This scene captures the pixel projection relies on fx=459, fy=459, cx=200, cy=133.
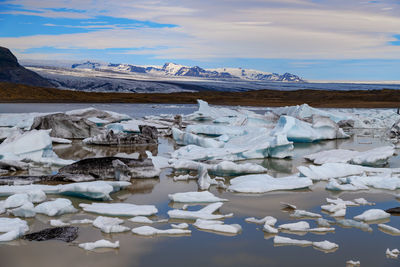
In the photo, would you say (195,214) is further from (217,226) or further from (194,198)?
(194,198)

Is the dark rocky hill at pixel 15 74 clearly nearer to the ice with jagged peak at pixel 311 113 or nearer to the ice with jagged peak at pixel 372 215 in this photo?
the ice with jagged peak at pixel 311 113

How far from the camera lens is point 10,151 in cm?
616

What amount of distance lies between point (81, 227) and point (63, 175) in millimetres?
1703

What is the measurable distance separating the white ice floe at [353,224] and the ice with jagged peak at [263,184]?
111cm

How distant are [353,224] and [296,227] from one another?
47 centimetres

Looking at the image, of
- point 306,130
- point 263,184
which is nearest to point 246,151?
point 263,184

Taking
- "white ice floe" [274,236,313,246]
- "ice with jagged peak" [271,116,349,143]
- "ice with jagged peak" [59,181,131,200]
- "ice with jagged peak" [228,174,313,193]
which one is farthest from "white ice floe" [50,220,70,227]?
"ice with jagged peak" [271,116,349,143]

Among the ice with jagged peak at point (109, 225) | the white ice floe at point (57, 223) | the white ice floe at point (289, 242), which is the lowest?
the white ice floe at point (57, 223)

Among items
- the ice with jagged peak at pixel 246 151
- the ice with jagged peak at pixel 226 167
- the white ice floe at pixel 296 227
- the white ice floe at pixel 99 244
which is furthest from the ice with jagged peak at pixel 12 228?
the ice with jagged peak at pixel 246 151

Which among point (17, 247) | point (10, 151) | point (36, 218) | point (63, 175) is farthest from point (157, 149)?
point (17, 247)

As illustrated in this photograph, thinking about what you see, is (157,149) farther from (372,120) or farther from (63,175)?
(372,120)

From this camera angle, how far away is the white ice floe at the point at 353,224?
343 centimetres

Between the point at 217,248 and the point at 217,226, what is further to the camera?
the point at 217,226

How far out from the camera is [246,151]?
665cm
